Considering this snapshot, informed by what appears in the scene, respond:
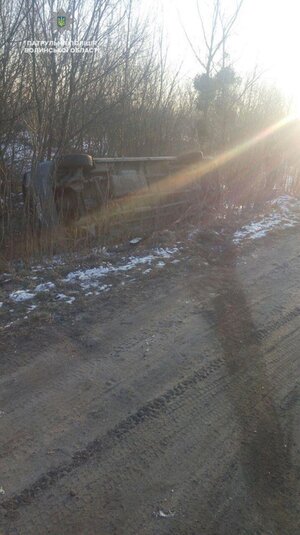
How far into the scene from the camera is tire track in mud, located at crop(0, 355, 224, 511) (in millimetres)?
2230

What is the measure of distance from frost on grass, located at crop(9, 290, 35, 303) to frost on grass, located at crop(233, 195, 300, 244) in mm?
3598

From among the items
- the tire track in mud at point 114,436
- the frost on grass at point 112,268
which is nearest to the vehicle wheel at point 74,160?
the frost on grass at point 112,268

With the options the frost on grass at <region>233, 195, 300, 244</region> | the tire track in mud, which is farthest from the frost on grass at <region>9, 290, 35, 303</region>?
the frost on grass at <region>233, 195, 300, 244</region>

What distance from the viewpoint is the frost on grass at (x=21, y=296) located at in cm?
450

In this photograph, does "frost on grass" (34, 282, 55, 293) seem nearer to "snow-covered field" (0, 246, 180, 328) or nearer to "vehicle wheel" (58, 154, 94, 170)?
"snow-covered field" (0, 246, 180, 328)

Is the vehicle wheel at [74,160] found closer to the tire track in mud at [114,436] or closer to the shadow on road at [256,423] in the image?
the shadow on road at [256,423]

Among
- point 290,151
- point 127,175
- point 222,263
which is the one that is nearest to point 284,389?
point 222,263

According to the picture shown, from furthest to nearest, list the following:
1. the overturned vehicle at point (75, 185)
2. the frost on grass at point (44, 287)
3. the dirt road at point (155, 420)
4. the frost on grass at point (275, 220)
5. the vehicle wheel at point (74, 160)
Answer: the frost on grass at point (275, 220) → the vehicle wheel at point (74, 160) → the overturned vehicle at point (75, 185) → the frost on grass at point (44, 287) → the dirt road at point (155, 420)

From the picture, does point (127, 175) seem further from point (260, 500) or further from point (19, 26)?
point (260, 500)

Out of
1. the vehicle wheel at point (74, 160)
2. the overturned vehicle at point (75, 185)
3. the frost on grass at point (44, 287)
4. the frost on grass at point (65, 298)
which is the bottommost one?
the frost on grass at point (65, 298)

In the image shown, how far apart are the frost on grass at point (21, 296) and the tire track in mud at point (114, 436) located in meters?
2.01

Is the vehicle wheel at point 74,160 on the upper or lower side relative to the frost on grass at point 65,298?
upper

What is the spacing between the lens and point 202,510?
2184 millimetres

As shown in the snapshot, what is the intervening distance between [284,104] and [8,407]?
628 inches
